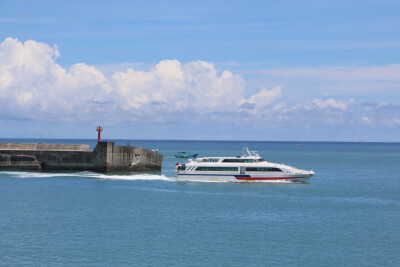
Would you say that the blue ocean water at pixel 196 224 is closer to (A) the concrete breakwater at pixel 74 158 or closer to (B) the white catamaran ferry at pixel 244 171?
(B) the white catamaran ferry at pixel 244 171

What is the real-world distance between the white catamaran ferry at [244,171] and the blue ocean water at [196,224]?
6.16ft

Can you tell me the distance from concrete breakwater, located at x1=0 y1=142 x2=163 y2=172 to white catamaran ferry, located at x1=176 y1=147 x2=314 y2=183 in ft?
43.8

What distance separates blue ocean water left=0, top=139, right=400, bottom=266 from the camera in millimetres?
35062

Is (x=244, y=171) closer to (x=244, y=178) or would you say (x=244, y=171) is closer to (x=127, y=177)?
(x=244, y=178)

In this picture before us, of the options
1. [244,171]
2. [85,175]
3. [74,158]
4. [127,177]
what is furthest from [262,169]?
[74,158]

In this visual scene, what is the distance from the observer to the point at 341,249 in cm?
3722

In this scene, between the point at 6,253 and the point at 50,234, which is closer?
the point at 6,253

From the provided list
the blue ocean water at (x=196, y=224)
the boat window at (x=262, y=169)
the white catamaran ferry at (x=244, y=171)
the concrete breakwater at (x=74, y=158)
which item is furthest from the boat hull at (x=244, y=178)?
the concrete breakwater at (x=74, y=158)

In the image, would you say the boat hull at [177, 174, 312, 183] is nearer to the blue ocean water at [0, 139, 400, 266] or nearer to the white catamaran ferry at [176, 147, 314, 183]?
the white catamaran ferry at [176, 147, 314, 183]

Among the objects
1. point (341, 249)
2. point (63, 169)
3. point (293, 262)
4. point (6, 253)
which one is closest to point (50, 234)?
point (6, 253)

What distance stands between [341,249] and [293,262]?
5206 millimetres

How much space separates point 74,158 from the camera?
83812mm

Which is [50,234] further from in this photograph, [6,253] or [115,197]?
[115,197]

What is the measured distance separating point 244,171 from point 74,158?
2858 cm
